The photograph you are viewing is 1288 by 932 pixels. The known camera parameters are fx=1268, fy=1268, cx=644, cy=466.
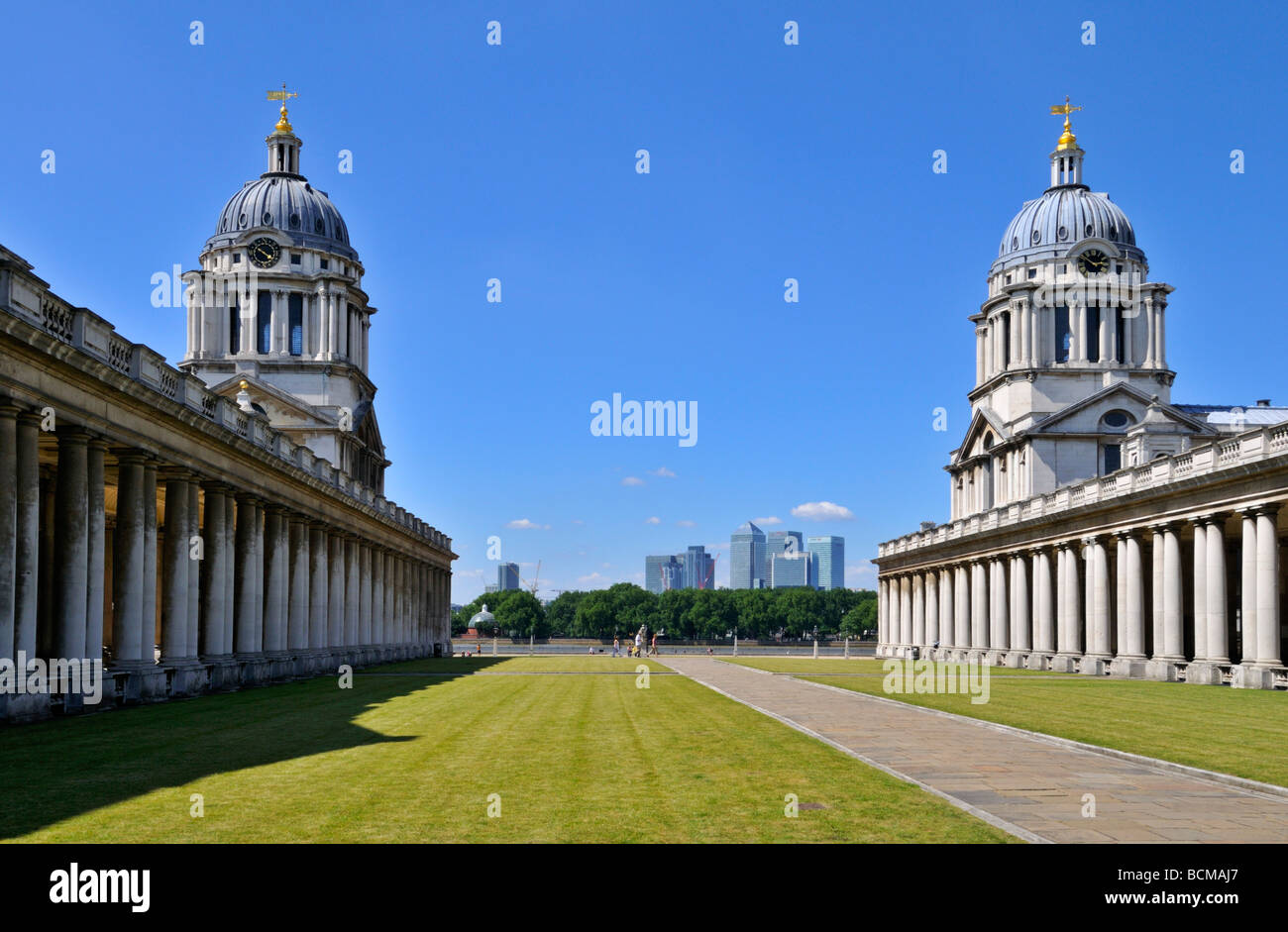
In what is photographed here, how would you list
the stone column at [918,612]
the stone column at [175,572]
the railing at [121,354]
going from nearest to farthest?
1. the railing at [121,354]
2. the stone column at [175,572]
3. the stone column at [918,612]

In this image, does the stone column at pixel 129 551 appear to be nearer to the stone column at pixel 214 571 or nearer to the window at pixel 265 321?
the stone column at pixel 214 571

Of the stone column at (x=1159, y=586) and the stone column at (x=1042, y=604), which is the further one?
the stone column at (x=1042, y=604)

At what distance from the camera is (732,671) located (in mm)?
67125

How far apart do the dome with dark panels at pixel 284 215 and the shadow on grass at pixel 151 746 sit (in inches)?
3211

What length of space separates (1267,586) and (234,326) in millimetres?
87628

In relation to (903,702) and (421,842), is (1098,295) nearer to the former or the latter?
(903,702)

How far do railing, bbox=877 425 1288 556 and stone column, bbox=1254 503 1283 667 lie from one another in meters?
2.62

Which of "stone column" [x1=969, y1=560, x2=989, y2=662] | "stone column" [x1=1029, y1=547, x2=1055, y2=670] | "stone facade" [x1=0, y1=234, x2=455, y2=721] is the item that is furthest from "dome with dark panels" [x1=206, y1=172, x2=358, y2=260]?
"stone column" [x1=1029, y1=547, x2=1055, y2=670]

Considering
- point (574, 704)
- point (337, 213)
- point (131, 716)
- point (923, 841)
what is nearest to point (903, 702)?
point (574, 704)

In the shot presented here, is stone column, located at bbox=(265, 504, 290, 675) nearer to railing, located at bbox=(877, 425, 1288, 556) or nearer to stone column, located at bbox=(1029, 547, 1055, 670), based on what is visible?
railing, located at bbox=(877, 425, 1288, 556)

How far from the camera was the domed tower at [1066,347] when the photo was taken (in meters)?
105

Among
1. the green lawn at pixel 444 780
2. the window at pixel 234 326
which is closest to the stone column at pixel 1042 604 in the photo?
the green lawn at pixel 444 780

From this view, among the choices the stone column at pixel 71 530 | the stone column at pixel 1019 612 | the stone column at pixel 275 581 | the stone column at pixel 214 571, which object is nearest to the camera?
the stone column at pixel 71 530

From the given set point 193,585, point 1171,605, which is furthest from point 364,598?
point 1171,605
